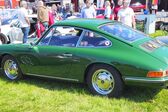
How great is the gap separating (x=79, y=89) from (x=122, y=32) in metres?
1.30

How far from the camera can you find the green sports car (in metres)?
4.75

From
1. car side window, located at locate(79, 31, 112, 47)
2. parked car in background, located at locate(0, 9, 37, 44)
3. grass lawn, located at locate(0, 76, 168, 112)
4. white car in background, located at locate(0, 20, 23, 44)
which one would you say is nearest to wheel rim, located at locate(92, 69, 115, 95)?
grass lawn, located at locate(0, 76, 168, 112)

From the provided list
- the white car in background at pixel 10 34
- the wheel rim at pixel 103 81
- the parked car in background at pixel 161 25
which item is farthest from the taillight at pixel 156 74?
the parked car in background at pixel 161 25

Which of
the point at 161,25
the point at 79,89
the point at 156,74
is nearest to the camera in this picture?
the point at 156,74

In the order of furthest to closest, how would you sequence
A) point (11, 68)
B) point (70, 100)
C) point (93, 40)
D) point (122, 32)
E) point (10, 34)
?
point (10, 34) < point (11, 68) < point (122, 32) < point (93, 40) < point (70, 100)

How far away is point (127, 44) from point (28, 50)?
2022 mm

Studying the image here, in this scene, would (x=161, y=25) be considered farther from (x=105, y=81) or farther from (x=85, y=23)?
(x=105, y=81)

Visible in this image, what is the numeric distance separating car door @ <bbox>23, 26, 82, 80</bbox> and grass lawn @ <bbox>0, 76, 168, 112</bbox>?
12.9 inches

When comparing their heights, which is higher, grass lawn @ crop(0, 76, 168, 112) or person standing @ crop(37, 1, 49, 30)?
person standing @ crop(37, 1, 49, 30)

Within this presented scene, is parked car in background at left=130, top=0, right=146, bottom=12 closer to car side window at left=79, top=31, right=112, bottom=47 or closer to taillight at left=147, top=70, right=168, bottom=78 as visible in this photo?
car side window at left=79, top=31, right=112, bottom=47

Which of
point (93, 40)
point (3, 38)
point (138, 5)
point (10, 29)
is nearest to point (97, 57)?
point (93, 40)

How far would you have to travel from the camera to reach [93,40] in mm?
5316

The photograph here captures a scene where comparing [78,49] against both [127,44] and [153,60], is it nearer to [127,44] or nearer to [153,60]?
[127,44]

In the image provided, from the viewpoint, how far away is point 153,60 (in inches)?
187
